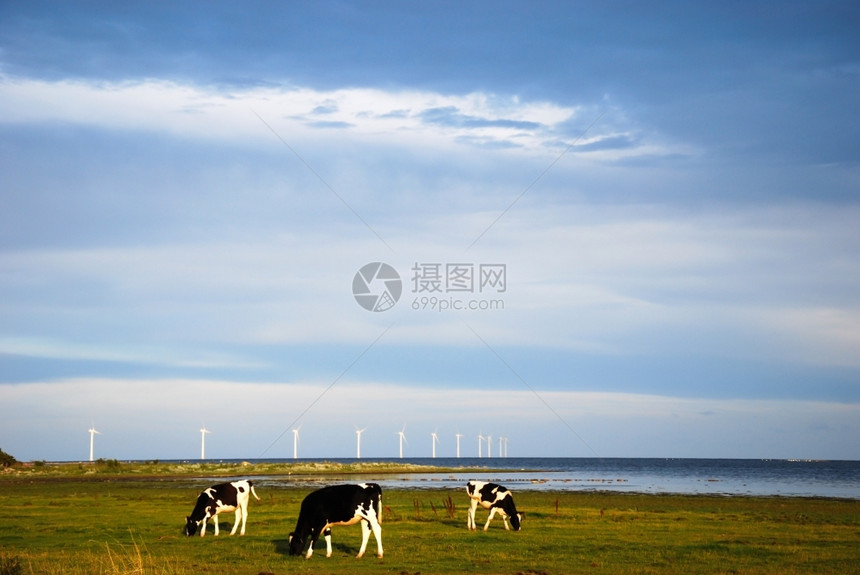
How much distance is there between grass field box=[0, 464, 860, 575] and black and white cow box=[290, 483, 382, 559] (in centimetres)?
54

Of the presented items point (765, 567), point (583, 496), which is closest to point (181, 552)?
point (765, 567)

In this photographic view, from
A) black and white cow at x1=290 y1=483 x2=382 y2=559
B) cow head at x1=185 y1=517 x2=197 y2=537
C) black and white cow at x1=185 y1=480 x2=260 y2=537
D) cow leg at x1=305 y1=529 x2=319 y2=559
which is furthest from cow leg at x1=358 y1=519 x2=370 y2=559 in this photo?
cow head at x1=185 y1=517 x2=197 y2=537

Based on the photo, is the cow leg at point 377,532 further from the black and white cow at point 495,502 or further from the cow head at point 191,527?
the cow head at point 191,527

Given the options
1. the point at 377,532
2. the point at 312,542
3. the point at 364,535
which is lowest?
the point at 312,542

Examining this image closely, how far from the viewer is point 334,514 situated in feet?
67.6

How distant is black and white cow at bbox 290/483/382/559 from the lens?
20516mm

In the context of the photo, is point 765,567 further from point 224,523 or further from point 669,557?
point 224,523

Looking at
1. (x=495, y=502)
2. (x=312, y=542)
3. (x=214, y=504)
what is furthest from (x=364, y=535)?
(x=495, y=502)

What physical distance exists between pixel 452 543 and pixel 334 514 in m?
4.02

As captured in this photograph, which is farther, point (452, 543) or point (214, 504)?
point (214, 504)

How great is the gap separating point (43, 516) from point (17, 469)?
72.5 metres

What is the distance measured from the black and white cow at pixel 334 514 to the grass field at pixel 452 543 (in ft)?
1.76

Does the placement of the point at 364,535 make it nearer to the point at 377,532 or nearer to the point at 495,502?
the point at 377,532

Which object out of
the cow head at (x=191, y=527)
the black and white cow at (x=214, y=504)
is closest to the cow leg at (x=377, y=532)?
the black and white cow at (x=214, y=504)
